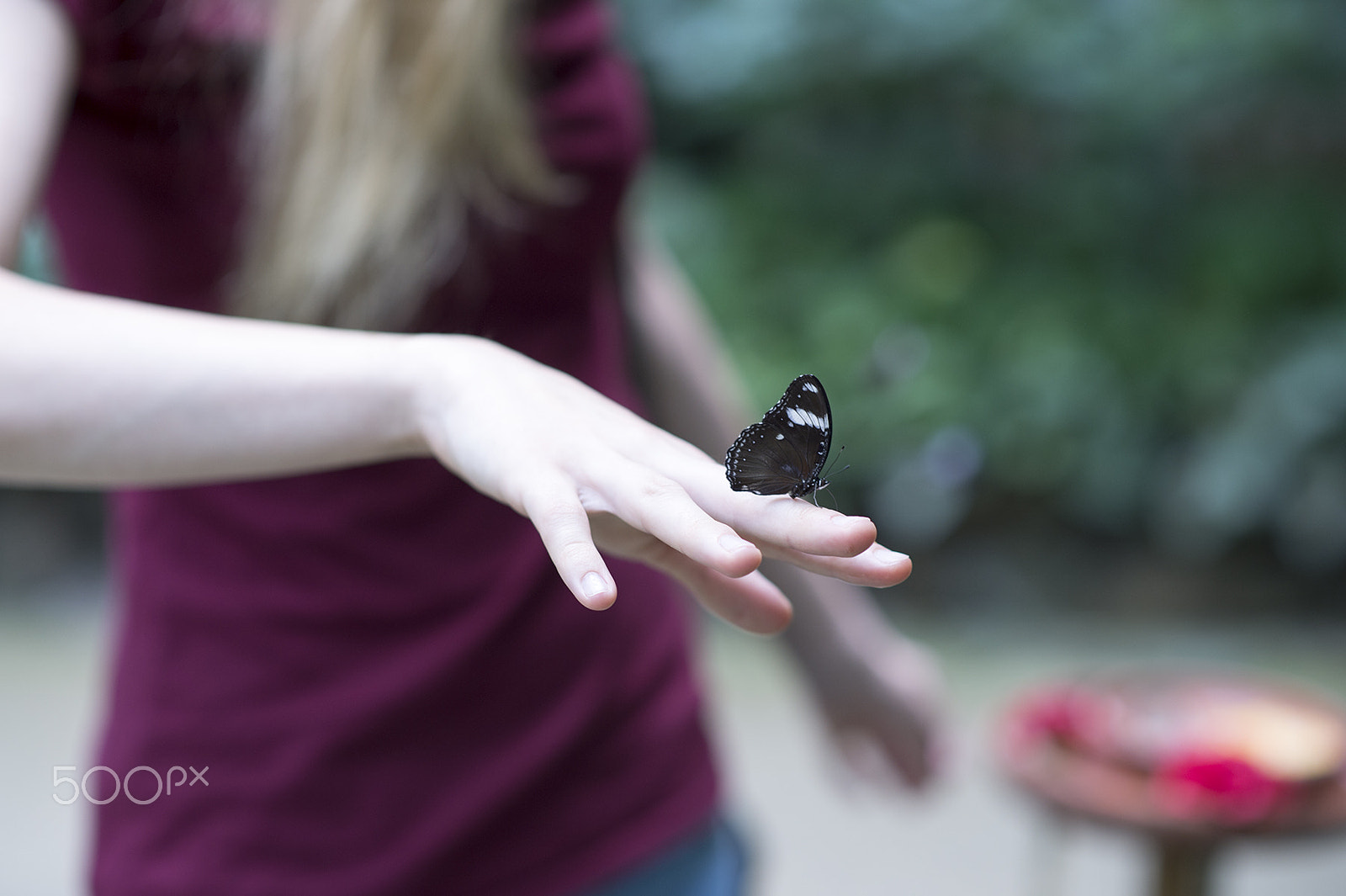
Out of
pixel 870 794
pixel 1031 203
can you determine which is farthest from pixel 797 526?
pixel 1031 203

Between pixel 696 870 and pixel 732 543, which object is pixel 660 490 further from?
pixel 696 870

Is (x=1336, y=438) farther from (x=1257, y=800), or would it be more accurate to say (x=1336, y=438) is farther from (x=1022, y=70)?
(x=1257, y=800)

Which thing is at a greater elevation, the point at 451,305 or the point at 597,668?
the point at 451,305

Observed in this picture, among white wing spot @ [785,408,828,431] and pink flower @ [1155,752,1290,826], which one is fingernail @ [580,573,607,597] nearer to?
white wing spot @ [785,408,828,431]

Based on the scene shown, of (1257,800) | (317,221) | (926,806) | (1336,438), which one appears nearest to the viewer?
(317,221)

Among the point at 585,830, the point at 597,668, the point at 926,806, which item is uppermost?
the point at 926,806

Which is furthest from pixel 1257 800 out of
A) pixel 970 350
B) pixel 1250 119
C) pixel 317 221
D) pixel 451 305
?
pixel 1250 119

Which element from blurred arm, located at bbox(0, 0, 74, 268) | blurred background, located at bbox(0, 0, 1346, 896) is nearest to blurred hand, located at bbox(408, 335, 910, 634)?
blurred arm, located at bbox(0, 0, 74, 268)

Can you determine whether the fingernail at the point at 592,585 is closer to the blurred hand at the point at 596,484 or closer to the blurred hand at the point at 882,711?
the blurred hand at the point at 596,484
